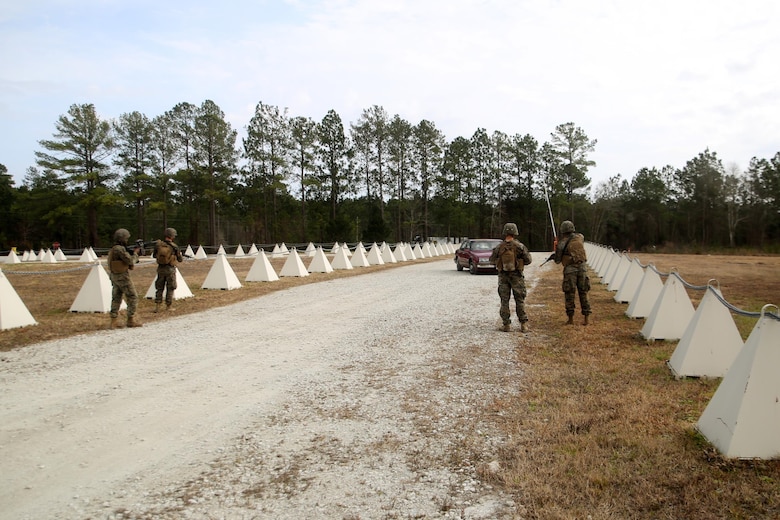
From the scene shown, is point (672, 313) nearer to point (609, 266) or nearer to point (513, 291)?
point (513, 291)

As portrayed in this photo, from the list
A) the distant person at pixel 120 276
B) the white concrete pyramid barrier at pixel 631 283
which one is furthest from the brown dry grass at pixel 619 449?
the distant person at pixel 120 276

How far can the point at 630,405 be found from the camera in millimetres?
4727

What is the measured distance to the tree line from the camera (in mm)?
52562

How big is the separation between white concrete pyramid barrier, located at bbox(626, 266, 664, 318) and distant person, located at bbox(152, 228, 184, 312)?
380 inches

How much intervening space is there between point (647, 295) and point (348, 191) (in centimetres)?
5432

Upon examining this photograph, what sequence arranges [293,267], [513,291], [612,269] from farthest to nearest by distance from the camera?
[293,267] → [612,269] → [513,291]

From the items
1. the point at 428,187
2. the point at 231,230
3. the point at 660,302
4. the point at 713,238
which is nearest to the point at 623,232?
the point at 713,238

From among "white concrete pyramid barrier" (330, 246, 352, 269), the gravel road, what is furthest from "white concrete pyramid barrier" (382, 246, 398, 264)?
the gravel road

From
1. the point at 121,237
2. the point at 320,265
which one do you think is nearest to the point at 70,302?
the point at 121,237

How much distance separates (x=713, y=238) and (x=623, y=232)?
41.1 feet

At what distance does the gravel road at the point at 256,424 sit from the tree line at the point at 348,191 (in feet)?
142

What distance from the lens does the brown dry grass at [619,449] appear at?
3037mm

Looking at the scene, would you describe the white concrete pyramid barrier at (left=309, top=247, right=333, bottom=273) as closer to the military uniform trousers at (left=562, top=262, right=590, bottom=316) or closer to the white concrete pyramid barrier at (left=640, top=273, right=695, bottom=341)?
the military uniform trousers at (left=562, top=262, right=590, bottom=316)

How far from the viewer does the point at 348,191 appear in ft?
204
